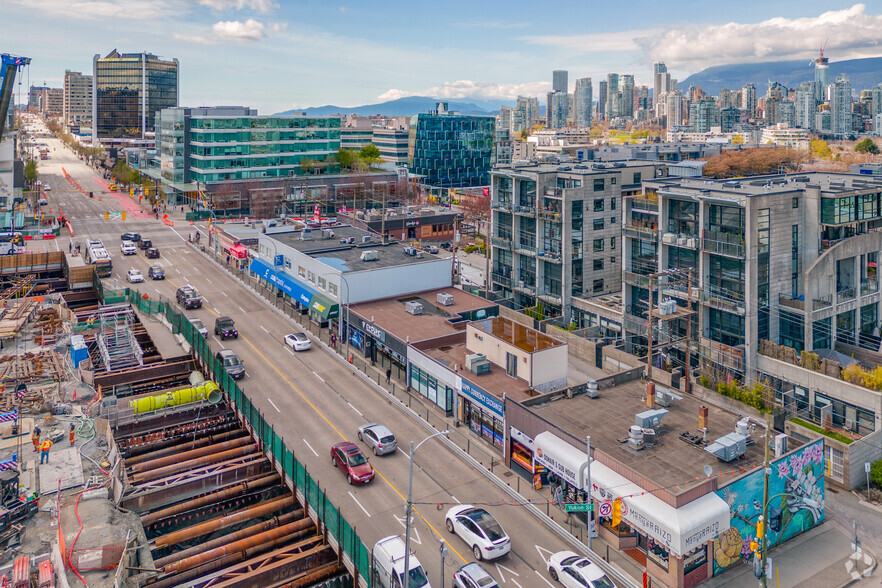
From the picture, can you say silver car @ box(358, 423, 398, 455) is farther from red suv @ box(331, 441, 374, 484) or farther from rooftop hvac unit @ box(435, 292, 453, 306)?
rooftop hvac unit @ box(435, 292, 453, 306)

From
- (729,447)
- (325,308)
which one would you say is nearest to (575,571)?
(729,447)

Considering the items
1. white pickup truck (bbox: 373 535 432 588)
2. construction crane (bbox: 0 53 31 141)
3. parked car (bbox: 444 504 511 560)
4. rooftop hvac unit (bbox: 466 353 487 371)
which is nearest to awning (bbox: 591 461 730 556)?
parked car (bbox: 444 504 511 560)

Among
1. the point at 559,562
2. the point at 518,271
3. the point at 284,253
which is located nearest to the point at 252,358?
the point at 284,253

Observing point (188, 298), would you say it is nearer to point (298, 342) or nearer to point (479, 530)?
point (298, 342)

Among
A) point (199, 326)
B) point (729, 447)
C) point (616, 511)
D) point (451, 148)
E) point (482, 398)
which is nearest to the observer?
point (616, 511)

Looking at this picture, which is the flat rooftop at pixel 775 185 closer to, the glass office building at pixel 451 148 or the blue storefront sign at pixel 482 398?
the blue storefront sign at pixel 482 398

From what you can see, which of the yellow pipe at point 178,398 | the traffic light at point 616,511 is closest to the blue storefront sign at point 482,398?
the traffic light at point 616,511
